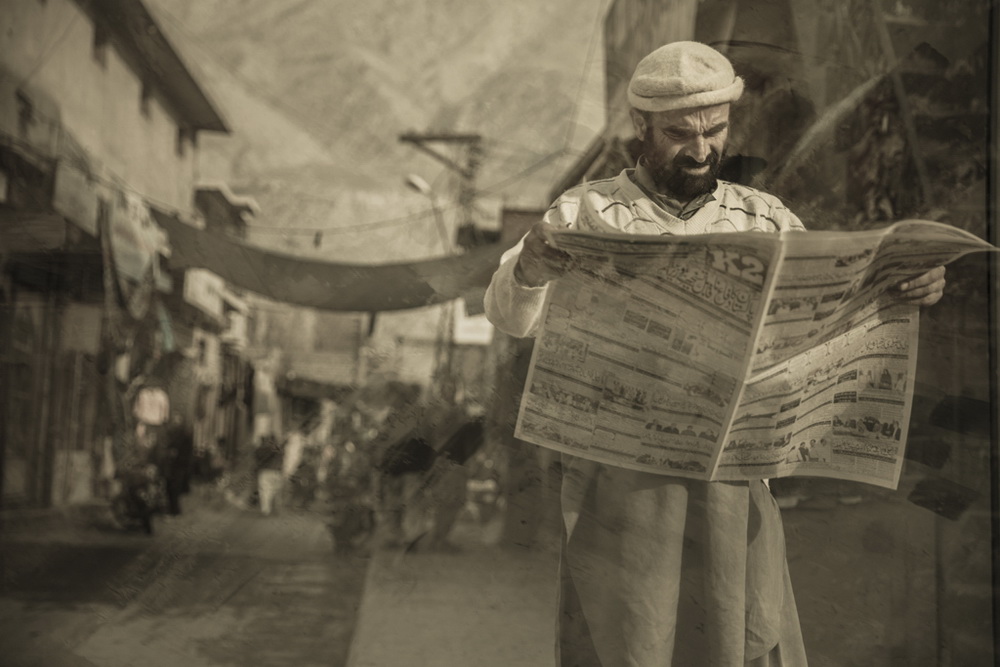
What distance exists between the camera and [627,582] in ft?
4.66

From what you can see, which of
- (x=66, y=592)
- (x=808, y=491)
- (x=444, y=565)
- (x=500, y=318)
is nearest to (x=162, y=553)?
(x=66, y=592)

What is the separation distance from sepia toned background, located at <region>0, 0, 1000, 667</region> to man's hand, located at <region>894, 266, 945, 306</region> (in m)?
0.44

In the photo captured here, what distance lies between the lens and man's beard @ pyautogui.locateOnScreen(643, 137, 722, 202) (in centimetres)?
143

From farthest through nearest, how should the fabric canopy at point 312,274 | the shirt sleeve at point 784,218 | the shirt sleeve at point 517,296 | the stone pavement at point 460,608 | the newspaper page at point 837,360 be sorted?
the fabric canopy at point 312,274
the stone pavement at point 460,608
the shirt sleeve at point 784,218
the shirt sleeve at point 517,296
the newspaper page at point 837,360

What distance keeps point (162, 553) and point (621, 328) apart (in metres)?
1.28

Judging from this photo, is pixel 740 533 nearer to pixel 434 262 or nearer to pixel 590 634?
pixel 590 634

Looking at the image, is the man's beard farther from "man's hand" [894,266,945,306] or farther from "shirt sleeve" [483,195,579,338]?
"man's hand" [894,266,945,306]

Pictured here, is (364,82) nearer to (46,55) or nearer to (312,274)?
(312,274)

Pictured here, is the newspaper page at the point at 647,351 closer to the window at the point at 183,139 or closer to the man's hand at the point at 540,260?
the man's hand at the point at 540,260

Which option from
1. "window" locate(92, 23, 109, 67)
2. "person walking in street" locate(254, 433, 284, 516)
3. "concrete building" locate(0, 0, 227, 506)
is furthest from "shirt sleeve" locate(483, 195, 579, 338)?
"window" locate(92, 23, 109, 67)

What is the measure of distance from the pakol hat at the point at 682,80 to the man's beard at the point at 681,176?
9 centimetres

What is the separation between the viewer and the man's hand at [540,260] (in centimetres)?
125

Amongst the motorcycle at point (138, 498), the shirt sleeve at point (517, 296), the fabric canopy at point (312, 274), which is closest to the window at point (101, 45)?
the fabric canopy at point (312, 274)

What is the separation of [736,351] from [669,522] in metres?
0.34
